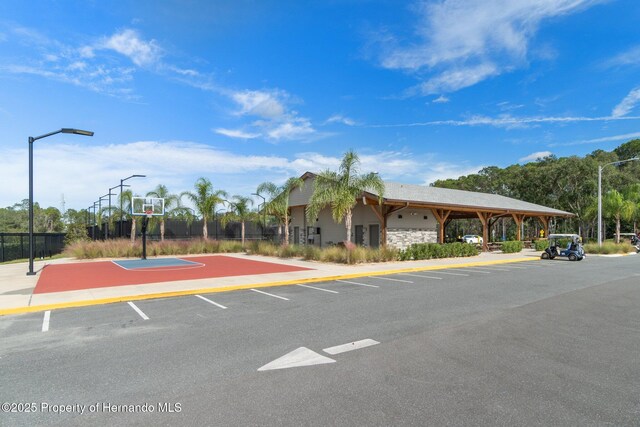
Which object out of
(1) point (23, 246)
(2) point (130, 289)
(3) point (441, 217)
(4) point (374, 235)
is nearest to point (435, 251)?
(3) point (441, 217)

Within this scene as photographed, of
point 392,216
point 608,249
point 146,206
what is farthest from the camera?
point 608,249

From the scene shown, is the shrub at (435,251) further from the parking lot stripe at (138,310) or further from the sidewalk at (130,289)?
the parking lot stripe at (138,310)

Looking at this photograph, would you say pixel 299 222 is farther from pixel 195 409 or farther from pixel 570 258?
pixel 195 409

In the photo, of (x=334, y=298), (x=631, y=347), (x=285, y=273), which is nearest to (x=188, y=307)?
(x=334, y=298)

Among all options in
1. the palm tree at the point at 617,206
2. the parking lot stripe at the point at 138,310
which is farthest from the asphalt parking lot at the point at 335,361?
the palm tree at the point at 617,206

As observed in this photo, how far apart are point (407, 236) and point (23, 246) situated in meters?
27.3

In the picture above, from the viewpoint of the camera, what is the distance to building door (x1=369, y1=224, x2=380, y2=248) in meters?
25.3

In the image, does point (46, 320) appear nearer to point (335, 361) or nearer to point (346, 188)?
point (335, 361)

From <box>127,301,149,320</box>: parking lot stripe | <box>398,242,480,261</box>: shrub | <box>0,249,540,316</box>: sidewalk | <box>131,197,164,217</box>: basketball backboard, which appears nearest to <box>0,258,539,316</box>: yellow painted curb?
<box>0,249,540,316</box>: sidewalk

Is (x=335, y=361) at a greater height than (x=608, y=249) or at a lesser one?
greater

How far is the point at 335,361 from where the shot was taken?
16.9 ft

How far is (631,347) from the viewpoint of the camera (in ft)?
18.9

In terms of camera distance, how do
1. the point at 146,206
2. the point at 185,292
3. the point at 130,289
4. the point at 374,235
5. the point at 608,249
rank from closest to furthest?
the point at 185,292 < the point at 130,289 < the point at 146,206 < the point at 374,235 < the point at 608,249

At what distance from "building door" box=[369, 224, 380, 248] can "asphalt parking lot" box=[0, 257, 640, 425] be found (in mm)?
15800
